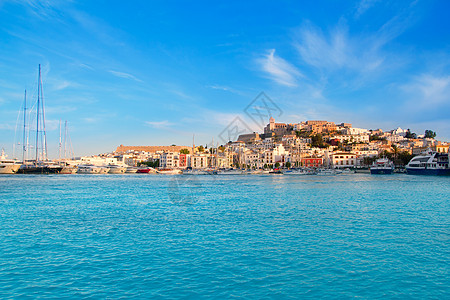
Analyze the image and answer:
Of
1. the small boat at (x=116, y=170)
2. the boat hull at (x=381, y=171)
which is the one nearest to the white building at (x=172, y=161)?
the small boat at (x=116, y=170)

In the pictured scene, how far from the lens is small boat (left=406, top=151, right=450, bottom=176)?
79000 mm

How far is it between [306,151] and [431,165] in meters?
49.7

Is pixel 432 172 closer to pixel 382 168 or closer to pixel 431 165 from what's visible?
pixel 431 165

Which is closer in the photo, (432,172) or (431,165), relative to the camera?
(432,172)

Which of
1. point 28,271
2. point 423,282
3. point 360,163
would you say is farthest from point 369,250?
point 360,163

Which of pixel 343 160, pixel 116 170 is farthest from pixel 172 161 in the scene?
pixel 343 160

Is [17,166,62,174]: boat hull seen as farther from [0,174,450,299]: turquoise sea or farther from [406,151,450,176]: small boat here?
[406,151,450,176]: small boat

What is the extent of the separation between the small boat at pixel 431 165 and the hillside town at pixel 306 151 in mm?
15486

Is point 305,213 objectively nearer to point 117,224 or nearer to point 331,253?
point 331,253

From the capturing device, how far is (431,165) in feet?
270

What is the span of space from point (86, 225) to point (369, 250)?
1284 centimetres

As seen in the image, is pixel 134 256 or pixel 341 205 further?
pixel 341 205

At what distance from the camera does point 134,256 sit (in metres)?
10.8

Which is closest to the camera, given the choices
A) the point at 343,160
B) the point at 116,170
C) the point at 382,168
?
the point at 382,168
